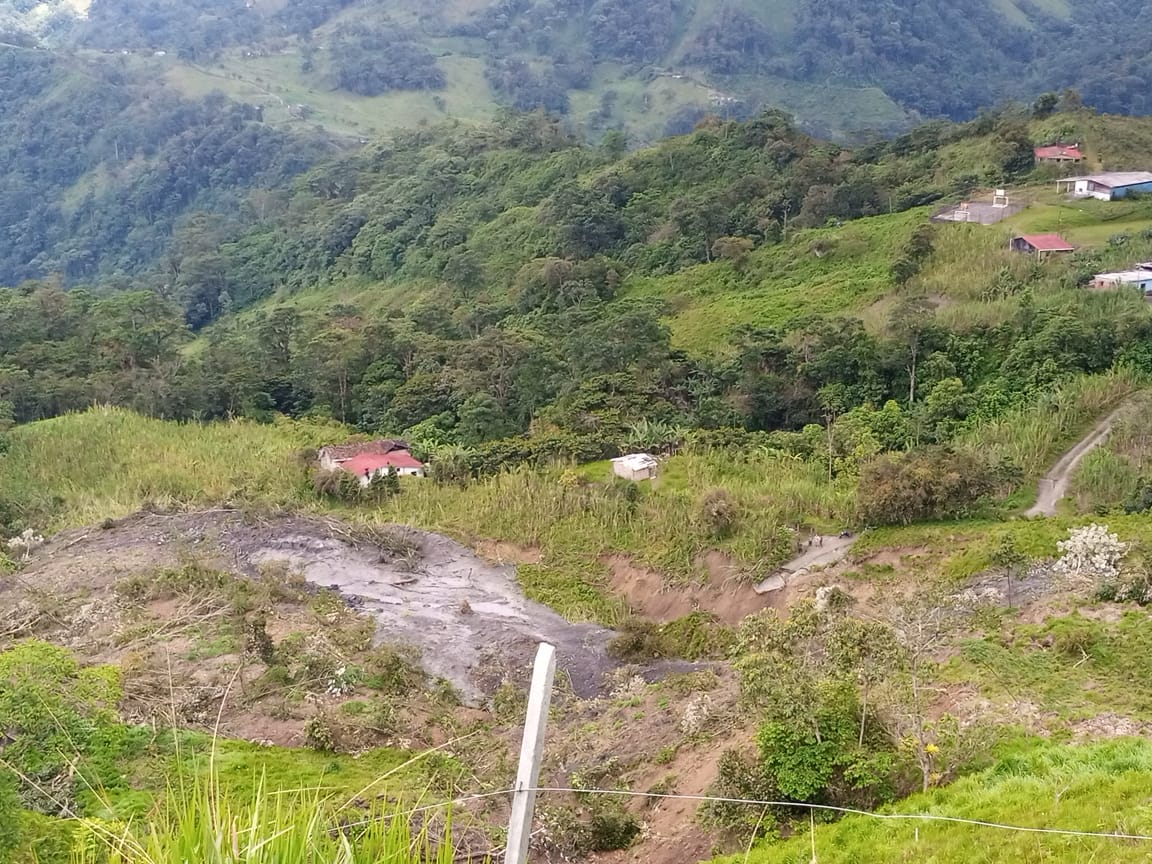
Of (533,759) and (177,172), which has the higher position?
(533,759)

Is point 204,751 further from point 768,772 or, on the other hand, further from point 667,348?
point 667,348

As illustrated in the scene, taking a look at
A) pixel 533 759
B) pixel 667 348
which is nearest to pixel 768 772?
pixel 533 759

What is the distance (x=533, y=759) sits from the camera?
240 cm

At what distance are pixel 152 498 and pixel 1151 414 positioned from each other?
19.1 metres

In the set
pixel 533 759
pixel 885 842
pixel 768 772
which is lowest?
pixel 768 772

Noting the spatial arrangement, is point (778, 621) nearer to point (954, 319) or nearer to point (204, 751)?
point (204, 751)

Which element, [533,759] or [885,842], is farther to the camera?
[885,842]

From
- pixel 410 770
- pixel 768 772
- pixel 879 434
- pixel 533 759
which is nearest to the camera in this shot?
pixel 533 759

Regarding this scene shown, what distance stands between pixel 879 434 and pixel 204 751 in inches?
546

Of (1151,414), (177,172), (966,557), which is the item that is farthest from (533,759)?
(177,172)

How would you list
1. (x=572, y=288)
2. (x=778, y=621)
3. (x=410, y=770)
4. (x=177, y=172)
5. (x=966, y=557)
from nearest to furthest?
1. (x=778, y=621)
2. (x=410, y=770)
3. (x=966, y=557)
4. (x=572, y=288)
5. (x=177, y=172)

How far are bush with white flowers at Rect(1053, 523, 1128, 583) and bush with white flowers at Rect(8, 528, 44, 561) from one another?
16845 millimetres

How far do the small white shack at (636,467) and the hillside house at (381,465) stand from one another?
15.6 feet

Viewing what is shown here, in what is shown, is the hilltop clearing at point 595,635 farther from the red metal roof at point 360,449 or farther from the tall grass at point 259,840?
the tall grass at point 259,840
